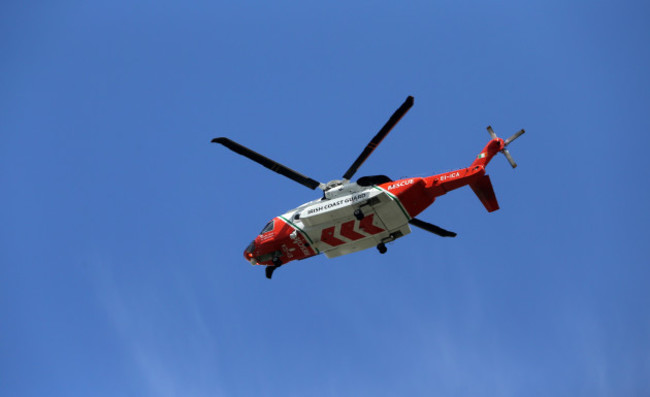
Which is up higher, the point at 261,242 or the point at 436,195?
the point at 261,242

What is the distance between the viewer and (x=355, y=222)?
26.6 m

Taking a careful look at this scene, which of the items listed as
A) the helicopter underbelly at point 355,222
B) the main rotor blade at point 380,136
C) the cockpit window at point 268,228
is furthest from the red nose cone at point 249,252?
the main rotor blade at point 380,136

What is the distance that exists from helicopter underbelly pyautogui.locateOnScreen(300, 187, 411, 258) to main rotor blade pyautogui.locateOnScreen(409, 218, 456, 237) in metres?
1.12

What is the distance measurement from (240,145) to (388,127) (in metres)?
6.04

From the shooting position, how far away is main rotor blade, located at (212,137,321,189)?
25922 millimetres

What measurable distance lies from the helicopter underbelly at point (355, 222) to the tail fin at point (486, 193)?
303 centimetres

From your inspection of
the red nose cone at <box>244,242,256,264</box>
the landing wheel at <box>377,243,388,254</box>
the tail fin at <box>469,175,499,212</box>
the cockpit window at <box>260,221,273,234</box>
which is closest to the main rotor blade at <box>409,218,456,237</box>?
the landing wheel at <box>377,243,388,254</box>

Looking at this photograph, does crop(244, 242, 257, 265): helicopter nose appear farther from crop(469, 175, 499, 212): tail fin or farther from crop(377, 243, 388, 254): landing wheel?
crop(469, 175, 499, 212): tail fin

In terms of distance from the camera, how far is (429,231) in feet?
94.8

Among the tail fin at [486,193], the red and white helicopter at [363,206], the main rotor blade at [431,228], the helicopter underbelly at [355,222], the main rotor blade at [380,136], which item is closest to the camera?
the main rotor blade at [380,136]

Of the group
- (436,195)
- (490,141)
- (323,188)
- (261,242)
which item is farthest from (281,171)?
(490,141)

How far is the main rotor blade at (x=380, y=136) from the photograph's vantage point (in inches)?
965

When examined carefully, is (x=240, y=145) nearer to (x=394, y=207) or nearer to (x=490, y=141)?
(x=394, y=207)

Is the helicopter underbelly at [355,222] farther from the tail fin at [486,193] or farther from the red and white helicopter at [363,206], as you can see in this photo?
the tail fin at [486,193]
